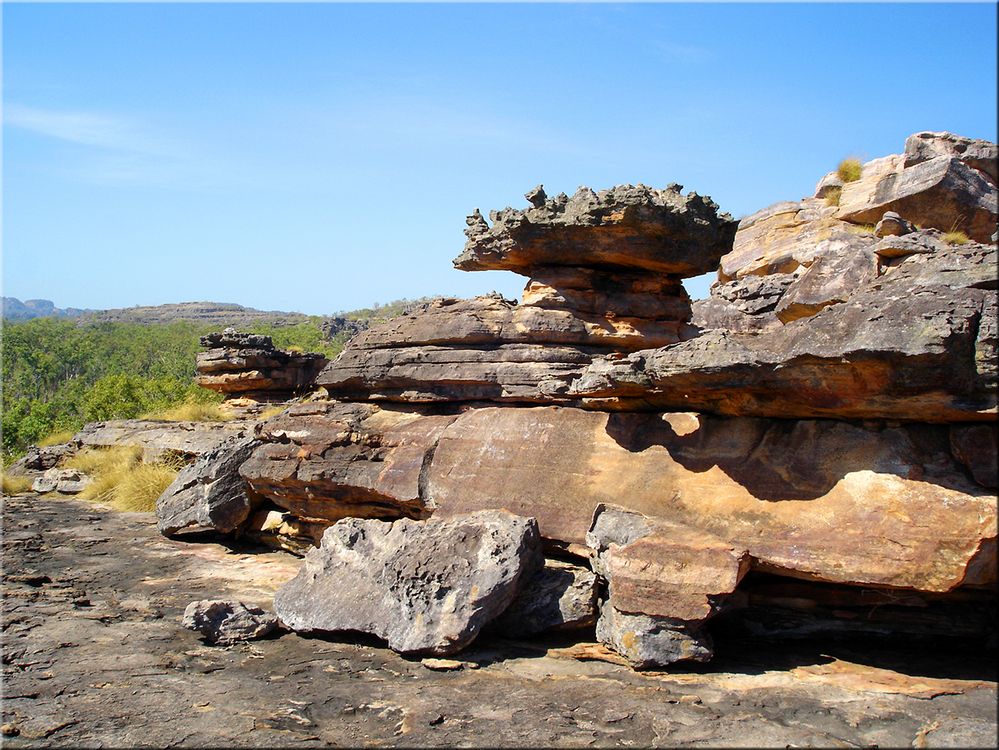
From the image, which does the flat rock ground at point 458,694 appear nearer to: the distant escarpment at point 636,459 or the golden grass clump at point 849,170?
the distant escarpment at point 636,459

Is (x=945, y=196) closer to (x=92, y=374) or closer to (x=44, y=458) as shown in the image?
(x=44, y=458)

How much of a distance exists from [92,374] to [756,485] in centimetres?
4505

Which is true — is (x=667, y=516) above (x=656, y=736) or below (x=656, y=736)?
above

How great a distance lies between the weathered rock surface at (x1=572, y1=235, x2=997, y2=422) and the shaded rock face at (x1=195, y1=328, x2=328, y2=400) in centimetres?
1355

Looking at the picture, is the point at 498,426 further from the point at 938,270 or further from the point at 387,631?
the point at 938,270

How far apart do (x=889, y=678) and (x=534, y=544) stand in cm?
282

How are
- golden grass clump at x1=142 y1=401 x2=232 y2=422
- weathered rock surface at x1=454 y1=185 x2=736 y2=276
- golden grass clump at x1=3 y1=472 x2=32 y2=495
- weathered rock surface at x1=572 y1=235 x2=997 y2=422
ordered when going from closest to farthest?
weathered rock surface at x1=572 y1=235 x2=997 y2=422 < weathered rock surface at x1=454 y1=185 x2=736 y2=276 < golden grass clump at x1=3 y1=472 x2=32 y2=495 < golden grass clump at x1=142 y1=401 x2=232 y2=422

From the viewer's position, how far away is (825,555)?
5.51 metres

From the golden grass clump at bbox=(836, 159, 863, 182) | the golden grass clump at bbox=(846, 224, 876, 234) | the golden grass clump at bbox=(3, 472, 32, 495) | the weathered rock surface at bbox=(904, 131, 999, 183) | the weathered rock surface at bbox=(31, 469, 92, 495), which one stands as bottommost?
the golden grass clump at bbox=(3, 472, 32, 495)

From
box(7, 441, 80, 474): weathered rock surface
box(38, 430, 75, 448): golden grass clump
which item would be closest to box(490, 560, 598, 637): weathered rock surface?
box(7, 441, 80, 474): weathered rock surface

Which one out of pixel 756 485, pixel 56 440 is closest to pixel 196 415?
pixel 56 440

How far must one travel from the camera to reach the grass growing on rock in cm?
1316

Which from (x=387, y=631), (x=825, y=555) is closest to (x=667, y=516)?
(x=825, y=555)

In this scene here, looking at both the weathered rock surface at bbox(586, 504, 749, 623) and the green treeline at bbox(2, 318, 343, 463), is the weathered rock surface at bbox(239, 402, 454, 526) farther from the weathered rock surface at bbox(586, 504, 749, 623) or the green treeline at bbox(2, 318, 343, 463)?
the green treeline at bbox(2, 318, 343, 463)
